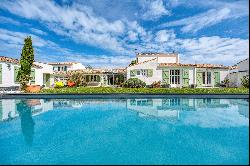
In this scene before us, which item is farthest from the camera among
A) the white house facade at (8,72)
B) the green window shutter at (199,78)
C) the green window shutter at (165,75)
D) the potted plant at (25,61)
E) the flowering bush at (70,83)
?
the green window shutter at (199,78)

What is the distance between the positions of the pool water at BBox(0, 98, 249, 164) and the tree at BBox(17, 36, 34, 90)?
487 inches

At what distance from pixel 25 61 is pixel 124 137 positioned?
68.3 feet

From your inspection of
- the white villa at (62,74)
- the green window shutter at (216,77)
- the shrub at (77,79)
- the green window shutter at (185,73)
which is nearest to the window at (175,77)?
the green window shutter at (185,73)

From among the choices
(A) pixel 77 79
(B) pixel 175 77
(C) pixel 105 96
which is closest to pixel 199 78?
(B) pixel 175 77

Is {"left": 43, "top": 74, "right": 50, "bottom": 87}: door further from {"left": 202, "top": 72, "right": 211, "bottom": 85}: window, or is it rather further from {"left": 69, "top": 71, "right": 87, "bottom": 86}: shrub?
{"left": 202, "top": 72, "right": 211, "bottom": 85}: window

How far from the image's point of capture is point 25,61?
26.9 meters

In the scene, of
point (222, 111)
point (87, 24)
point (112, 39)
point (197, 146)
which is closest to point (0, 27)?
point (87, 24)

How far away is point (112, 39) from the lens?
43.3m

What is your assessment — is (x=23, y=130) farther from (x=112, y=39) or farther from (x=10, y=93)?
(x=112, y=39)

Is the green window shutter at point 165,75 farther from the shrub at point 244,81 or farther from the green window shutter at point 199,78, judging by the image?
the shrub at point 244,81

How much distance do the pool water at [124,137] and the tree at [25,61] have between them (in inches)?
487

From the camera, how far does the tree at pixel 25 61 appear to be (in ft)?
88.4

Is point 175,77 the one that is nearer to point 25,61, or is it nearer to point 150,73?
point 150,73

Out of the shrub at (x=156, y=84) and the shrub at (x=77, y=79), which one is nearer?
the shrub at (x=156, y=84)
